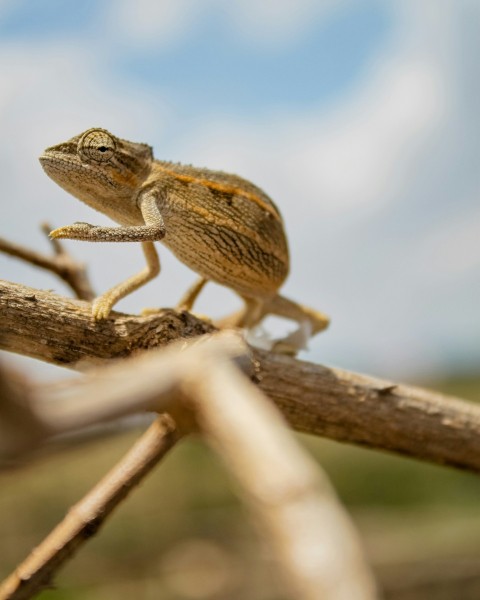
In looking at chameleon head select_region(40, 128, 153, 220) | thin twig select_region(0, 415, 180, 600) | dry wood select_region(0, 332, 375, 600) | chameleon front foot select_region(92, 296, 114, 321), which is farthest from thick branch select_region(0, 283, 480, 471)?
dry wood select_region(0, 332, 375, 600)

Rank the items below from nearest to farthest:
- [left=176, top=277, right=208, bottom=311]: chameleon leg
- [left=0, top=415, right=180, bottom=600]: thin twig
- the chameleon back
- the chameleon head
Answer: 1. [left=0, top=415, right=180, bottom=600]: thin twig
2. the chameleon head
3. the chameleon back
4. [left=176, top=277, right=208, bottom=311]: chameleon leg

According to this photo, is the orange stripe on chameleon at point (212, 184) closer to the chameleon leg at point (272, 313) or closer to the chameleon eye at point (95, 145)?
the chameleon eye at point (95, 145)

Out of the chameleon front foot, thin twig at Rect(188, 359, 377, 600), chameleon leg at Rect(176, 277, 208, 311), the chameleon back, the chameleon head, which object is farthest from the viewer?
chameleon leg at Rect(176, 277, 208, 311)

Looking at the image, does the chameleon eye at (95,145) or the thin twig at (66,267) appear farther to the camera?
the thin twig at (66,267)

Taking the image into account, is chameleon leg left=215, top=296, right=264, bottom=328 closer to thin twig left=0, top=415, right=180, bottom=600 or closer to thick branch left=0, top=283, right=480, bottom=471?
thick branch left=0, top=283, right=480, bottom=471

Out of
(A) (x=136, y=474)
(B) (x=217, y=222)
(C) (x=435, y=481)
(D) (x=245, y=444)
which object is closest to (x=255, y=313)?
(B) (x=217, y=222)

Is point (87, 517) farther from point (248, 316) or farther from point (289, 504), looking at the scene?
point (289, 504)

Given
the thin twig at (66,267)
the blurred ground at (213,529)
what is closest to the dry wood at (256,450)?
the thin twig at (66,267)
